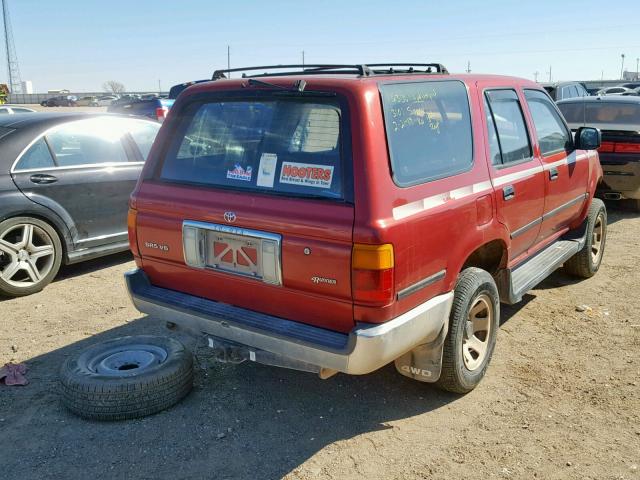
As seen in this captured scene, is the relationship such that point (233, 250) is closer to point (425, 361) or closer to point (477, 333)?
point (425, 361)

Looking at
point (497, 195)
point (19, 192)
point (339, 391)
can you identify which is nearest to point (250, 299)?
point (339, 391)

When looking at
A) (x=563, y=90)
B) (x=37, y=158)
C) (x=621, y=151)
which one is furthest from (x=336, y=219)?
(x=563, y=90)

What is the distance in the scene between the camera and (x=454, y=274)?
3.38 m

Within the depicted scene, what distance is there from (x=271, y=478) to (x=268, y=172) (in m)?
1.57

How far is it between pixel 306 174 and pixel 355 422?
151cm

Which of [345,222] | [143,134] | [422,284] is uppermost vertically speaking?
[143,134]

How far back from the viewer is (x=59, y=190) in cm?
573

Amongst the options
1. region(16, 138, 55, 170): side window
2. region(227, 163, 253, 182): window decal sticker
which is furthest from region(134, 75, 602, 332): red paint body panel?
region(16, 138, 55, 170): side window

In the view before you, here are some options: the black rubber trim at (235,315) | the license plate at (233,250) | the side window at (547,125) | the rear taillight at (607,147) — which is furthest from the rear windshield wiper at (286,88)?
the rear taillight at (607,147)

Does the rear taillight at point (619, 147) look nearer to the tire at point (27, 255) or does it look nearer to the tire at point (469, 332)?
the tire at point (469, 332)

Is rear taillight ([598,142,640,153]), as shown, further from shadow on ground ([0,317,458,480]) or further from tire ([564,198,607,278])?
shadow on ground ([0,317,458,480])

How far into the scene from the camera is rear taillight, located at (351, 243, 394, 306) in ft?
9.14

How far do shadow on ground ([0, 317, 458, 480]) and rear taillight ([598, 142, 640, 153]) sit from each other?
5.93m

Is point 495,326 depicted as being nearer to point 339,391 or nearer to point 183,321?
point 339,391
